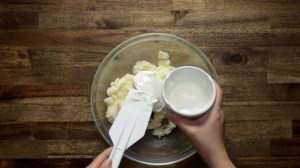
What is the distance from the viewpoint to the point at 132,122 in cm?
82

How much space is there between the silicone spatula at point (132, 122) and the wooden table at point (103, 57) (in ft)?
0.58

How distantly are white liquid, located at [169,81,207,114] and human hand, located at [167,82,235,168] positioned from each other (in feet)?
0.08

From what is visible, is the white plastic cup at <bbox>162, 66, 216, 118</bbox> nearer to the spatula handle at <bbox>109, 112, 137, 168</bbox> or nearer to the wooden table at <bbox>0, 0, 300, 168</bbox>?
the spatula handle at <bbox>109, 112, 137, 168</bbox>

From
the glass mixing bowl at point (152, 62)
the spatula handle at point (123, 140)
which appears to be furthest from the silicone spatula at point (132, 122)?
the glass mixing bowl at point (152, 62)

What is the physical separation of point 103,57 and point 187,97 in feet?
1.06

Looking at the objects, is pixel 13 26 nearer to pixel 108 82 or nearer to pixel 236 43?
A: pixel 108 82

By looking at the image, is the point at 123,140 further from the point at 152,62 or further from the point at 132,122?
the point at 152,62

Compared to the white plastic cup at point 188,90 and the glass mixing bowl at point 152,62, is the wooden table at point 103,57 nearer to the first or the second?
the glass mixing bowl at point 152,62

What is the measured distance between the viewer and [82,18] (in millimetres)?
1021

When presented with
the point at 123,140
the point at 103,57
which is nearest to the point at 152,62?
the point at 103,57

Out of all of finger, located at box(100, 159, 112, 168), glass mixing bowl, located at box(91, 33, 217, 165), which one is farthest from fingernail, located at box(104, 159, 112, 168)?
glass mixing bowl, located at box(91, 33, 217, 165)

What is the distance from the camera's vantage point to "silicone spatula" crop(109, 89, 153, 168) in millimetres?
818

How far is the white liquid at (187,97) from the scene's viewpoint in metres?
0.79

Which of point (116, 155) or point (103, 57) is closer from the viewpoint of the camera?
point (116, 155)
